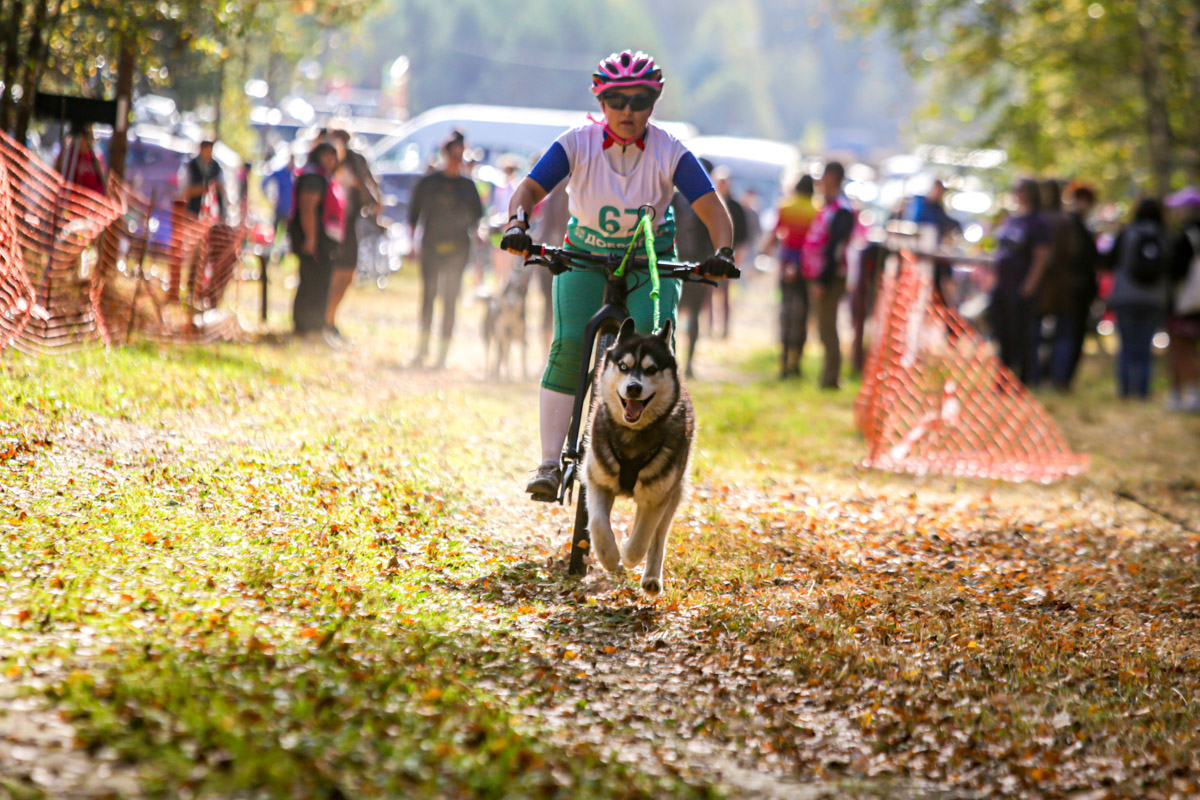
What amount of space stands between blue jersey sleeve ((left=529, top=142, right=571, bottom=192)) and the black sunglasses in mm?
285

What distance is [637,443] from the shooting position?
4.86 metres

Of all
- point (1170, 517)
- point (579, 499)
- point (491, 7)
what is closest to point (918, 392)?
point (1170, 517)

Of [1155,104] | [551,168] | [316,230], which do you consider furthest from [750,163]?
[551,168]

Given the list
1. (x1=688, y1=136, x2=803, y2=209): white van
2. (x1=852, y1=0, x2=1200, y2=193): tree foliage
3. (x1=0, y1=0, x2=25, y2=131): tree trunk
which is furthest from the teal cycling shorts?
(x1=688, y1=136, x2=803, y2=209): white van

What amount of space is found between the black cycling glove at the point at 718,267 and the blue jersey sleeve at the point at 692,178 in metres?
0.41

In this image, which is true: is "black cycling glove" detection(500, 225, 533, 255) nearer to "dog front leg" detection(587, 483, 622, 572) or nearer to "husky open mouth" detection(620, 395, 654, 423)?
"husky open mouth" detection(620, 395, 654, 423)

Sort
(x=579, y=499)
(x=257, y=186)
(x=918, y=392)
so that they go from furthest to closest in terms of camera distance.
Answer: (x=257, y=186), (x=918, y=392), (x=579, y=499)

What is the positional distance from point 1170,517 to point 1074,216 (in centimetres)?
667

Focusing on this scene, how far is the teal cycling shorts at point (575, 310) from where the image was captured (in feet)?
17.8

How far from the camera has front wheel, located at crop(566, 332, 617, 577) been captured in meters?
5.26

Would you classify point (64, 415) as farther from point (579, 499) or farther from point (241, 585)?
point (579, 499)

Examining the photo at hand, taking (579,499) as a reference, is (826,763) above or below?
below

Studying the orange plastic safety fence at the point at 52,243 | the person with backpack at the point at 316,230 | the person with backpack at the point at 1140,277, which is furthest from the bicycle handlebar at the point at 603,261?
the person with backpack at the point at 1140,277

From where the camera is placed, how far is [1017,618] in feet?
18.6
